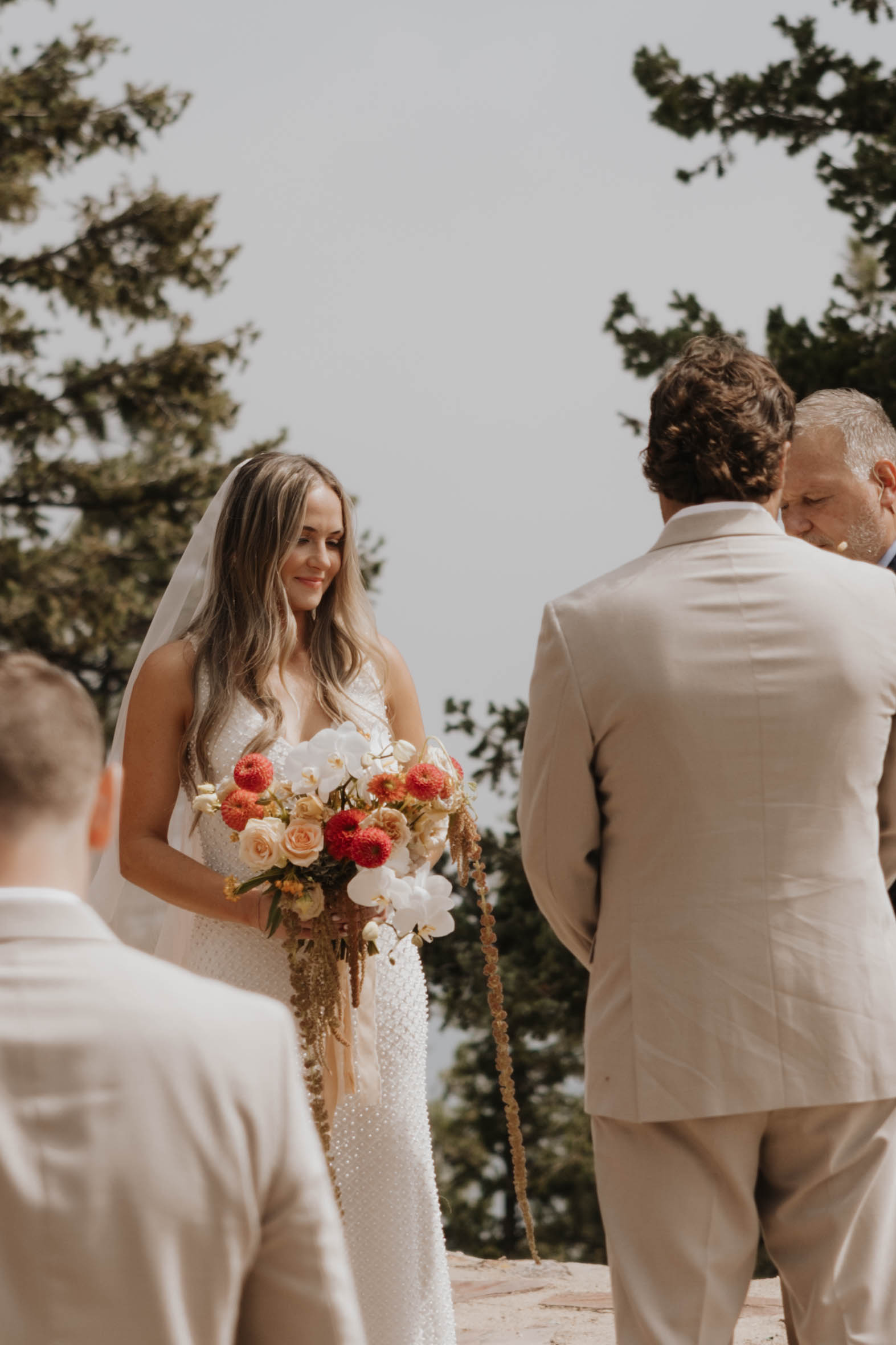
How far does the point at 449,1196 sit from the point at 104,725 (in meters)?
9.08

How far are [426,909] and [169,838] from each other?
885 mm

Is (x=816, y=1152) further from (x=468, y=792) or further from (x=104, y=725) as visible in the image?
(x=104, y=725)

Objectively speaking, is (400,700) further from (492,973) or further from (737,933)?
(737,933)

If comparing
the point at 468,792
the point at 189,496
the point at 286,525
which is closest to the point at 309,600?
the point at 286,525

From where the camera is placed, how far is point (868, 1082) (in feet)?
9.11

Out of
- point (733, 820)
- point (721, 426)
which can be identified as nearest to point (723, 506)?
point (721, 426)

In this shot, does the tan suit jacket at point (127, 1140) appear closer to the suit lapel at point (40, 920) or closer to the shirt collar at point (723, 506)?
the suit lapel at point (40, 920)

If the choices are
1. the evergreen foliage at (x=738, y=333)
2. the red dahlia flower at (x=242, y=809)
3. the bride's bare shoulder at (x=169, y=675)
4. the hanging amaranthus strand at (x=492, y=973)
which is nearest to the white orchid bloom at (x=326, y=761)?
the red dahlia flower at (x=242, y=809)

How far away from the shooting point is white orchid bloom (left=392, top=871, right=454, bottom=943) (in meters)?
3.74

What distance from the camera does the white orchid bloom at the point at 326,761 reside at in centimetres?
375

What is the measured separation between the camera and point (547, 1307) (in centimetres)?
552

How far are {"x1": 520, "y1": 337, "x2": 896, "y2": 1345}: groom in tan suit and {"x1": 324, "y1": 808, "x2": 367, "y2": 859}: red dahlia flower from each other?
2.92 ft

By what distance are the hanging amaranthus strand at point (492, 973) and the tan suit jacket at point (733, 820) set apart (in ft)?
3.32

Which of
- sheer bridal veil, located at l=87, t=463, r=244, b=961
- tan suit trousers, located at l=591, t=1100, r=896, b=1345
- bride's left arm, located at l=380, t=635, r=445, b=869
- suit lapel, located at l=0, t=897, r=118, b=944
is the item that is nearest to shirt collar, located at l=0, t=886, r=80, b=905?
suit lapel, located at l=0, t=897, r=118, b=944
